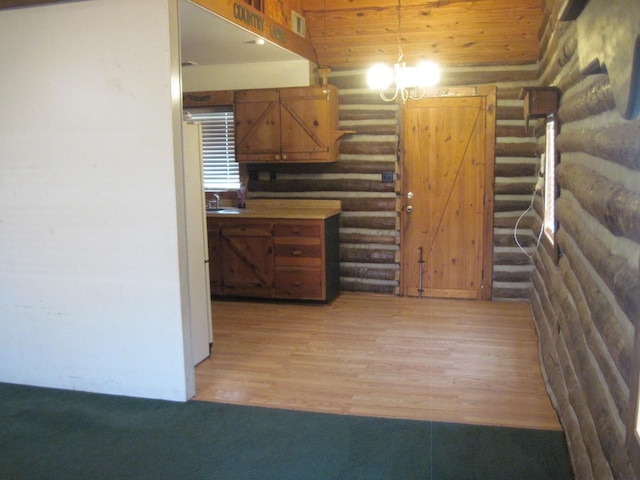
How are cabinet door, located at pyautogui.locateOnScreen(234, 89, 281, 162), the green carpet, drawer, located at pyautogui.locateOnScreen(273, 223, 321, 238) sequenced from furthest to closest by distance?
cabinet door, located at pyautogui.locateOnScreen(234, 89, 281, 162), drawer, located at pyautogui.locateOnScreen(273, 223, 321, 238), the green carpet

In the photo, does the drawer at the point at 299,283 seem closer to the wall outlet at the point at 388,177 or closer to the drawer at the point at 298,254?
the drawer at the point at 298,254

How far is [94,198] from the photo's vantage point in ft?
12.9

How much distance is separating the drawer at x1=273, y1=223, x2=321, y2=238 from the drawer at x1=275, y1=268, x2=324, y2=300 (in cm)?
37

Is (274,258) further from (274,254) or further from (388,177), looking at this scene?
(388,177)

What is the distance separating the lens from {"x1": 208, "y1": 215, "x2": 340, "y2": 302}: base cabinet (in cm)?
633

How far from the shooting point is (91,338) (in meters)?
4.05

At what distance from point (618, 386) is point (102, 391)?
3.23m

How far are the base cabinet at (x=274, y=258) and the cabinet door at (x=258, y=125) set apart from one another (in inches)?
30.2

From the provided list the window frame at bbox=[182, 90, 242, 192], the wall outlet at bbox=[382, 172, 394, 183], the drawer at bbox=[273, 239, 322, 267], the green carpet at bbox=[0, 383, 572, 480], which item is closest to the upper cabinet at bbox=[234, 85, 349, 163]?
the window frame at bbox=[182, 90, 242, 192]

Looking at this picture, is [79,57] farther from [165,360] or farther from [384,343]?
[384,343]

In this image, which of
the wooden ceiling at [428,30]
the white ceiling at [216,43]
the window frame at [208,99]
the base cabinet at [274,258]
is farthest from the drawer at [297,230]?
the wooden ceiling at [428,30]

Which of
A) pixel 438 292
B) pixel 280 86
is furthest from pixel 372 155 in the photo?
pixel 438 292

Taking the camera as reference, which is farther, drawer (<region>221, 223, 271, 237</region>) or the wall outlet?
the wall outlet

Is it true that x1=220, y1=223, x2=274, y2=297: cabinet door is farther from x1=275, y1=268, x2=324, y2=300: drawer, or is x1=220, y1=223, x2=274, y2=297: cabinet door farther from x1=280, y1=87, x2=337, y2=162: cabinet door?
x1=280, y1=87, x2=337, y2=162: cabinet door
